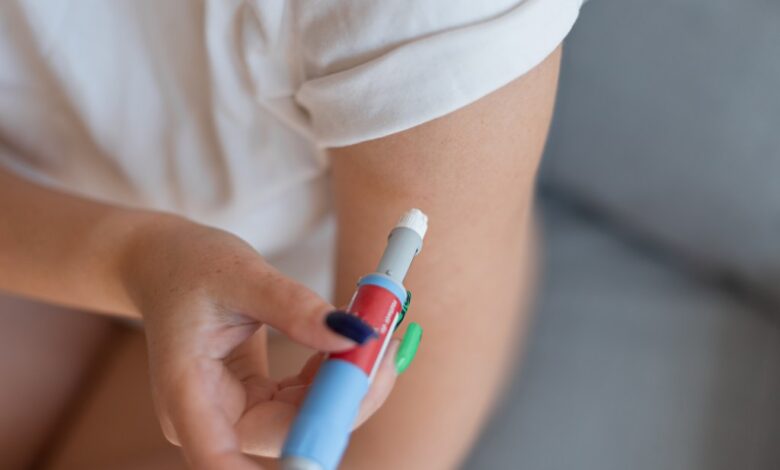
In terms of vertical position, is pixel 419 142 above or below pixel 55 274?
above

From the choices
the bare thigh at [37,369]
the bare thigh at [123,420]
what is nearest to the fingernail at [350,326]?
the bare thigh at [123,420]

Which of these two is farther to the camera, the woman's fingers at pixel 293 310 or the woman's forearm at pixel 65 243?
A: the woman's forearm at pixel 65 243

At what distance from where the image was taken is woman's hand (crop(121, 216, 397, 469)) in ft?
1.14

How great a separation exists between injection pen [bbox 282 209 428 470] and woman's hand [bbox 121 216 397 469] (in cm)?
1

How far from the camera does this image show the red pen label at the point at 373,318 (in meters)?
0.34

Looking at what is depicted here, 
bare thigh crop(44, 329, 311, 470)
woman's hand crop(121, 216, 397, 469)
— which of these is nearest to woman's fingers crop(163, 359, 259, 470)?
woman's hand crop(121, 216, 397, 469)

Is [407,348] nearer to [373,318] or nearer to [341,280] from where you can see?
[373,318]

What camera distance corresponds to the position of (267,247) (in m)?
0.62

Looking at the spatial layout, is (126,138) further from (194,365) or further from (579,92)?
(579,92)

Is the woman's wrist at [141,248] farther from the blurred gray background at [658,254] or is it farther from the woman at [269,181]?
the blurred gray background at [658,254]

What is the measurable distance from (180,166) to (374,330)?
0.29 meters

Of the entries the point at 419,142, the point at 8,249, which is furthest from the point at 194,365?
the point at 8,249

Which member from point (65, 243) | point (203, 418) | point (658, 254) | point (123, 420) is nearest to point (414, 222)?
point (203, 418)

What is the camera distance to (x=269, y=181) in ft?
1.84
